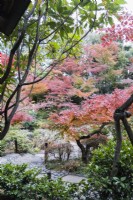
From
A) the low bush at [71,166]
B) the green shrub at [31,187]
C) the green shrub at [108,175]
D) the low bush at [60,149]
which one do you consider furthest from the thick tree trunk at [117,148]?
the low bush at [60,149]

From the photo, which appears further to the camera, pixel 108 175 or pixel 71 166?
pixel 71 166

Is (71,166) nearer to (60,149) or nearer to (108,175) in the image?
(60,149)

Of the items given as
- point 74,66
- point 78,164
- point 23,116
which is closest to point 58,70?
point 74,66

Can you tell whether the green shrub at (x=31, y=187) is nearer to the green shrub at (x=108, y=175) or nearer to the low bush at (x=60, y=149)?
the green shrub at (x=108, y=175)

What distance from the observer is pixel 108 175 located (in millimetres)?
2518

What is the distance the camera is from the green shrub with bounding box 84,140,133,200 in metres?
2.30

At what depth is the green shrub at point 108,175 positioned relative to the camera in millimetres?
2305

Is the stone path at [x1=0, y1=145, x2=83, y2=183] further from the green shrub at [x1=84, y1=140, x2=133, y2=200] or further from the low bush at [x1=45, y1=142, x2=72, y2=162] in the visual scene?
the green shrub at [x1=84, y1=140, x2=133, y2=200]

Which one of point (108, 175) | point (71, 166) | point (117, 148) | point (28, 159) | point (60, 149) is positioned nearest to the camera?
point (117, 148)

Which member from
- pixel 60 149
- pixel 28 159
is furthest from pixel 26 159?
pixel 60 149

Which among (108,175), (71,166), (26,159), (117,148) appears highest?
(117,148)

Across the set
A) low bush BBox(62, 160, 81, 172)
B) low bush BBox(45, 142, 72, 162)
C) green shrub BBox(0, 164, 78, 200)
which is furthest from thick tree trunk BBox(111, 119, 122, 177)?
low bush BBox(45, 142, 72, 162)

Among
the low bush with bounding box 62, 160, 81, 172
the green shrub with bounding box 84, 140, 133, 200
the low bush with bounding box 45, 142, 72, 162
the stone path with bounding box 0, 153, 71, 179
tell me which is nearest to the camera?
the green shrub with bounding box 84, 140, 133, 200

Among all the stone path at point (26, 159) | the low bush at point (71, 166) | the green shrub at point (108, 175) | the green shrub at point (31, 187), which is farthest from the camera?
the stone path at point (26, 159)
